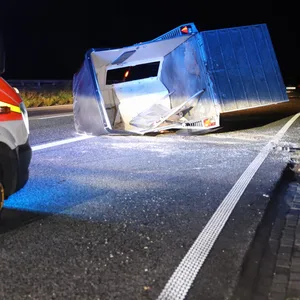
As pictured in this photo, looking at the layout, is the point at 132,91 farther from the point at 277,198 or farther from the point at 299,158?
the point at 277,198

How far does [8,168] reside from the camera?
414 centimetres

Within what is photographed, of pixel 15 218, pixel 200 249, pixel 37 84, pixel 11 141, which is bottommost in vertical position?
pixel 200 249

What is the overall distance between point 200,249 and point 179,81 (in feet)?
24.8

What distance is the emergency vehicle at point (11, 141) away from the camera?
13.1 ft

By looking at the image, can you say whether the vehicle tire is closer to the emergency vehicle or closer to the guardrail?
the emergency vehicle

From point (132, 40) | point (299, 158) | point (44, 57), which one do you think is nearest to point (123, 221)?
point (299, 158)

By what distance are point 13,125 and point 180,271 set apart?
2043 millimetres

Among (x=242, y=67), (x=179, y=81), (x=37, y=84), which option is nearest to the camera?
(x=242, y=67)

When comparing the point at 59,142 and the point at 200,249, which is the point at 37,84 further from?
the point at 200,249

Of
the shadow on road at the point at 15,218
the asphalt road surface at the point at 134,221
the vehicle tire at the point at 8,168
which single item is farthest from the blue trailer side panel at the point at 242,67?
the vehicle tire at the point at 8,168

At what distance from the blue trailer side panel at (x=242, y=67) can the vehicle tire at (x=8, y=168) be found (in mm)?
6003

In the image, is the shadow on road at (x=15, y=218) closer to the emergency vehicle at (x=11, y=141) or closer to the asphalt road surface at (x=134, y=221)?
the asphalt road surface at (x=134, y=221)

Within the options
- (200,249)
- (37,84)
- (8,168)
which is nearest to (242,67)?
(200,249)

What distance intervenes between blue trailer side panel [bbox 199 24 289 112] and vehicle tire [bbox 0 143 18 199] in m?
6.00
